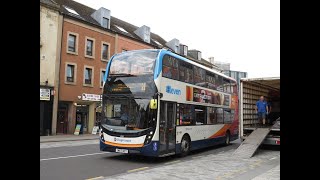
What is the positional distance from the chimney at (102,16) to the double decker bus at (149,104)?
22068 mm

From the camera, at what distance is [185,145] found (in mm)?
13695

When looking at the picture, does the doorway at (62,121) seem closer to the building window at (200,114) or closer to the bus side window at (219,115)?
the bus side window at (219,115)

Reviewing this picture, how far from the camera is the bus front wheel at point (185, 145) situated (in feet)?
44.2

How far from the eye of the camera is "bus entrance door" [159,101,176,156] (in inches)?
468

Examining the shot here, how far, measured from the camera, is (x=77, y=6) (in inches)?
1364

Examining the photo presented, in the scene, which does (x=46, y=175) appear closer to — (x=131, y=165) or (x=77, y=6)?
(x=131, y=165)

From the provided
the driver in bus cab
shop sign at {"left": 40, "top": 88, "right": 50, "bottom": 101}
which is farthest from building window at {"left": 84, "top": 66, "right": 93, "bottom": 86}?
the driver in bus cab

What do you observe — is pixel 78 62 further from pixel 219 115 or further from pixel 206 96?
pixel 206 96

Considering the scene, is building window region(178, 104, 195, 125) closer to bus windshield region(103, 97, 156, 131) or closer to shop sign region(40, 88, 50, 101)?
bus windshield region(103, 97, 156, 131)

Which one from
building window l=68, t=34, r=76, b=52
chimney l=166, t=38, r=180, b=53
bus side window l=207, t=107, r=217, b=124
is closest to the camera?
bus side window l=207, t=107, r=217, b=124

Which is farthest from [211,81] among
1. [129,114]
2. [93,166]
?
[93,166]

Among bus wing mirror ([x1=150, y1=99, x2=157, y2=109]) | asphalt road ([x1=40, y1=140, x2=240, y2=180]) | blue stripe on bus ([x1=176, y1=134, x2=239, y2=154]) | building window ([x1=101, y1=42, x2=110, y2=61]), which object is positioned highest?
building window ([x1=101, y1=42, x2=110, y2=61])

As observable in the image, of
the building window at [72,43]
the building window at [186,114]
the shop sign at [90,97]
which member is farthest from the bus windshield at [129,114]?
the shop sign at [90,97]
